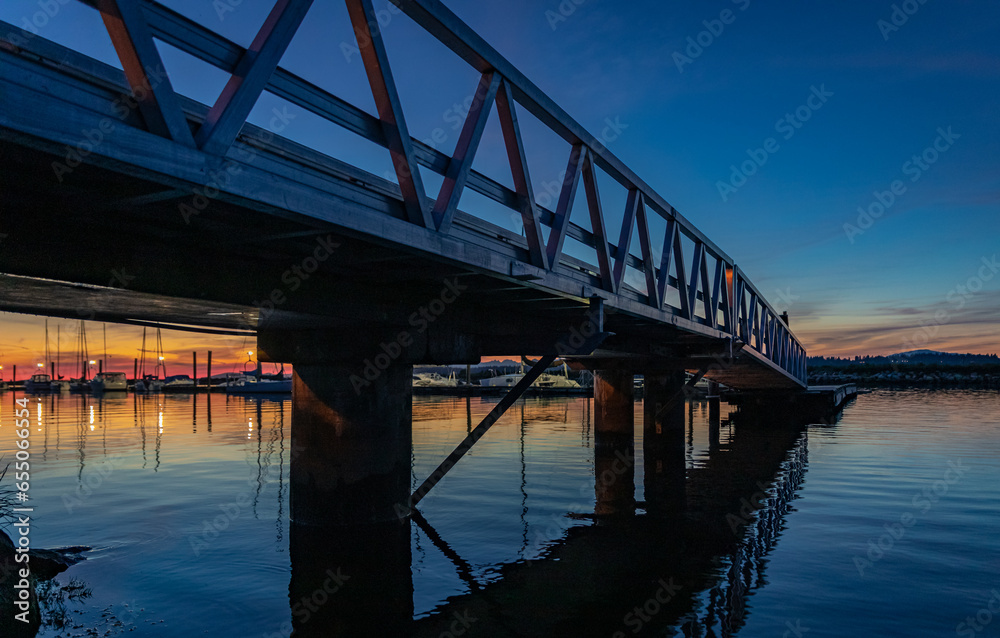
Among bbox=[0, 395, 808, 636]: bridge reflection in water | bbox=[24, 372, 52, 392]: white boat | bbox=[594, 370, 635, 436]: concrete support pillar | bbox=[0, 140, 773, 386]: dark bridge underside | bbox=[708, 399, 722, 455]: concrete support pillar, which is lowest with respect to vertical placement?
bbox=[24, 372, 52, 392]: white boat

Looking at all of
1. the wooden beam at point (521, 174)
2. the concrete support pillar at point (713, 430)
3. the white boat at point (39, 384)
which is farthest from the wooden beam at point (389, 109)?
the white boat at point (39, 384)

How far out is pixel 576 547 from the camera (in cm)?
1279

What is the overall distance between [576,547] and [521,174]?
7182 mm

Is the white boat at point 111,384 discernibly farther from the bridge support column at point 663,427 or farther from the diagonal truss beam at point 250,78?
the diagonal truss beam at point 250,78

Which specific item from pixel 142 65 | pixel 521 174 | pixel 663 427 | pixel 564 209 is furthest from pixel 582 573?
pixel 663 427

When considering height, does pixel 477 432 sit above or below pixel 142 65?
below

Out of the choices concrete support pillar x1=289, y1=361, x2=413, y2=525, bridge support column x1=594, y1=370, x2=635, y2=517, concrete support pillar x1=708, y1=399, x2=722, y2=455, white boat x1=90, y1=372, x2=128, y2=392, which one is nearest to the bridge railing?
concrete support pillar x1=289, y1=361, x2=413, y2=525

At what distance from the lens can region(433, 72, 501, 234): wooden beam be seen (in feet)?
27.0

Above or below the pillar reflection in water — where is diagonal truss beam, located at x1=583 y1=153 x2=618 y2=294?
above

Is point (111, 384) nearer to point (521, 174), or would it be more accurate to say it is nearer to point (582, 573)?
point (582, 573)

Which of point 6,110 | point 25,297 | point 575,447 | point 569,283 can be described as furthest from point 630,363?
point 6,110

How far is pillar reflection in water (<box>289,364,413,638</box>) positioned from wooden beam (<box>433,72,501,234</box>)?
4924 millimetres

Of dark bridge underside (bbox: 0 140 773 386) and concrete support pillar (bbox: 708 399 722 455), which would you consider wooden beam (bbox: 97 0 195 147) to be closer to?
dark bridge underside (bbox: 0 140 773 386)

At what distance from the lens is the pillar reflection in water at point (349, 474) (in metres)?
11.5
